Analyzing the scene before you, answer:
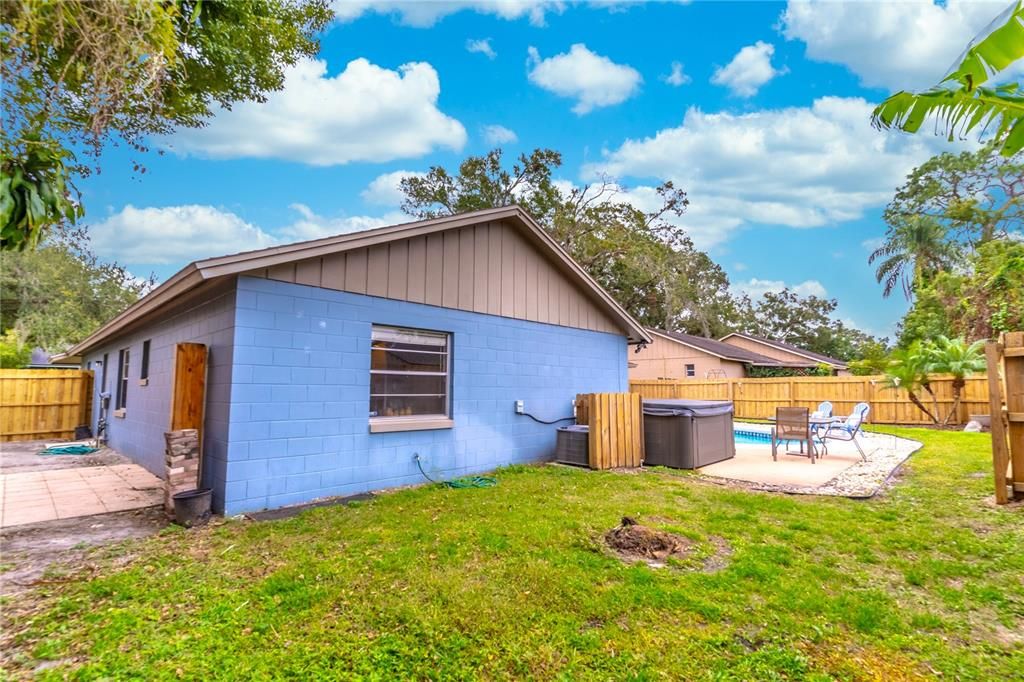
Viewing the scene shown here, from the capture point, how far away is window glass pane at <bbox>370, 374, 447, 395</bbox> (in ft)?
21.4

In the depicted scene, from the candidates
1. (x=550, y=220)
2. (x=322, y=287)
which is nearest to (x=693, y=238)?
(x=550, y=220)

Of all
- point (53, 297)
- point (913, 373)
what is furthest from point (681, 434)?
point (53, 297)

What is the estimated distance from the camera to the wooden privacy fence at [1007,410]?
204 inches

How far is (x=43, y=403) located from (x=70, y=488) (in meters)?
9.28

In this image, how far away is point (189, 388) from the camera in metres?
5.30

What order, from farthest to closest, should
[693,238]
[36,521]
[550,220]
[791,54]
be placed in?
[693,238] → [550,220] → [791,54] → [36,521]

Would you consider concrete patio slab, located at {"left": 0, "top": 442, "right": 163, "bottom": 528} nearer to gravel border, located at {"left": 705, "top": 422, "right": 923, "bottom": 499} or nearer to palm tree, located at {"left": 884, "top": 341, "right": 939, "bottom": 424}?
gravel border, located at {"left": 705, "top": 422, "right": 923, "bottom": 499}

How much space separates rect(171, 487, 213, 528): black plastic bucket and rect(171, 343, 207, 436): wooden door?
2.53 ft

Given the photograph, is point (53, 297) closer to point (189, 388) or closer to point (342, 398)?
point (189, 388)

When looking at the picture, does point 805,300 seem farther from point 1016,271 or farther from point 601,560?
point 601,560

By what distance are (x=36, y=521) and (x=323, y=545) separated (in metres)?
3.40

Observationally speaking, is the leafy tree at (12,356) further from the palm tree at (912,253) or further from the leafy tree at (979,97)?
the palm tree at (912,253)

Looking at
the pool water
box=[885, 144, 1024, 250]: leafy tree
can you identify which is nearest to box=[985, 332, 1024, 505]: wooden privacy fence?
the pool water

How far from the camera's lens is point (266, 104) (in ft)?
37.3
